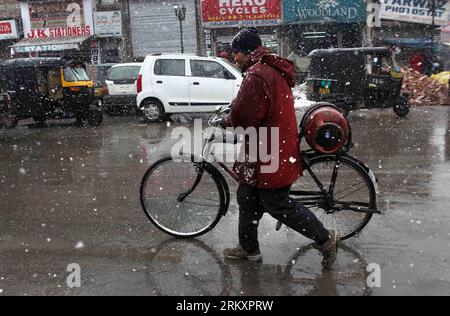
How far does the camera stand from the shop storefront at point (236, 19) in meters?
25.5

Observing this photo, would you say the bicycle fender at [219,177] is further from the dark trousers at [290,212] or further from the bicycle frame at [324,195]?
the dark trousers at [290,212]

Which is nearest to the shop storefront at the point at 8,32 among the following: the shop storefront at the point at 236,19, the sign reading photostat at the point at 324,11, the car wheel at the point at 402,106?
the shop storefront at the point at 236,19

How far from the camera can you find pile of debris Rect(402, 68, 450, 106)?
49.0ft

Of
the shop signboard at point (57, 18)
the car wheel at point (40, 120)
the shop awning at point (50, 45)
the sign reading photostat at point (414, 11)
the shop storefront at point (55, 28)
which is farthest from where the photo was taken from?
the shop signboard at point (57, 18)

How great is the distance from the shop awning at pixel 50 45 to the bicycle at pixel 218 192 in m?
24.6

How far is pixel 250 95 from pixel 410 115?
10507mm

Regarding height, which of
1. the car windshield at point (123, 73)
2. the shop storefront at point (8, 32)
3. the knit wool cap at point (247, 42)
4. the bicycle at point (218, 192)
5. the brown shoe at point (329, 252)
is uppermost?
the shop storefront at point (8, 32)

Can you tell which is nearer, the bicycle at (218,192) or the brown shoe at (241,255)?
the brown shoe at (241,255)

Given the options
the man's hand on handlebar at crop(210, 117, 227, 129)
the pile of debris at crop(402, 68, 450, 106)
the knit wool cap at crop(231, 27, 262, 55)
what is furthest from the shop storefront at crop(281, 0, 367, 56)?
the knit wool cap at crop(231, 27, 262, 55)

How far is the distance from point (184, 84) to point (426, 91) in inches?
311

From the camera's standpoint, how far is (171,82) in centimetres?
1317
